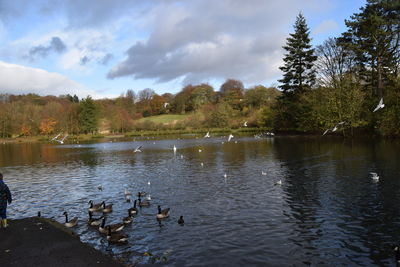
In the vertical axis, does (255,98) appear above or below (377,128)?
above

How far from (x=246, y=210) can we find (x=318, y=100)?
5597cm

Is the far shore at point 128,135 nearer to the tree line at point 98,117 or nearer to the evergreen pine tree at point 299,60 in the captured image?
the tree line at point 98,117

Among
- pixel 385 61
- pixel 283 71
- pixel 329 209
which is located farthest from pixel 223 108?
pixel 329 209

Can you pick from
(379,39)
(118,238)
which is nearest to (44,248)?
(118,238)

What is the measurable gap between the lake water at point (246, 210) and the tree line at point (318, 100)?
16.8 metres

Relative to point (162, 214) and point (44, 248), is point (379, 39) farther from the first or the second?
point (44, 248)

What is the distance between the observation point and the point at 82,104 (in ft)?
381

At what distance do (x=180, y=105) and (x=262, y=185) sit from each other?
415 ft

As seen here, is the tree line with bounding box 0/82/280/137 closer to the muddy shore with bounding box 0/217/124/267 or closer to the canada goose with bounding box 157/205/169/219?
the canada goose with bounding box 157/205/169/219

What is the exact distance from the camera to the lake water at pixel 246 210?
11156mm

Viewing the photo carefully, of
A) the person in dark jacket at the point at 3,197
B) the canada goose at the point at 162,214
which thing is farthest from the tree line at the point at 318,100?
the person in dark jacket at the point at 3,197

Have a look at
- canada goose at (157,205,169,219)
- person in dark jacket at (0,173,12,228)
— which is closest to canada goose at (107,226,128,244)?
canada goose at (157,205,169,219)

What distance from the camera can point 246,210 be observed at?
16125mm

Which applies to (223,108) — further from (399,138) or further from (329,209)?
(329,209)
